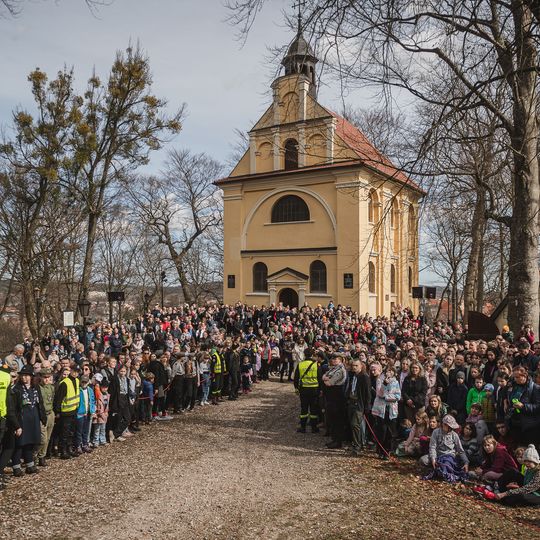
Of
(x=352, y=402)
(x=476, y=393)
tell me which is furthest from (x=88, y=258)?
(x=476, y=393)

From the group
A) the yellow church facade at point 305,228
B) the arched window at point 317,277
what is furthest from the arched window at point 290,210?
the arched window at point 317,277

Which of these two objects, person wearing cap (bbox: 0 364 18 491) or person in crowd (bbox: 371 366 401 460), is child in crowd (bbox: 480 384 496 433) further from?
person wearing cap (bbox: 0 364 18 491)

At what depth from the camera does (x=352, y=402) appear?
1051 cm

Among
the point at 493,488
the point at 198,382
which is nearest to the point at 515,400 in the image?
the point at 493,488

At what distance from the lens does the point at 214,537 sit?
6.37 meters

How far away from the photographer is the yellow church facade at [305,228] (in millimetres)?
29828

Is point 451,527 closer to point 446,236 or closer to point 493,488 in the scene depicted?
point 493,488

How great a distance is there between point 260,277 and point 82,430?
2360cm

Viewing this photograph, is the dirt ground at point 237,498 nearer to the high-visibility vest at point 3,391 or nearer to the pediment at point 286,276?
the high-visibility vest at point 3,391

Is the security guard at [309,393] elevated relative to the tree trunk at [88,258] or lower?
lower

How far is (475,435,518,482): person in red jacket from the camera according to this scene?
8.05 meters

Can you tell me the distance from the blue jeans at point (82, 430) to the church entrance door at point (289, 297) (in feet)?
72.1

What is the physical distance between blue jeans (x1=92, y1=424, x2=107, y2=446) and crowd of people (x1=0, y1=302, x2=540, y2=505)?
2cm

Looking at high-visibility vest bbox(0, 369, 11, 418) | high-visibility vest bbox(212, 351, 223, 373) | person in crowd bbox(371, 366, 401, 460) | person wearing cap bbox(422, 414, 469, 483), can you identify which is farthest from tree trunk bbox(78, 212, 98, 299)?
person wearing cap bbox(422, 414, 469, 483)
